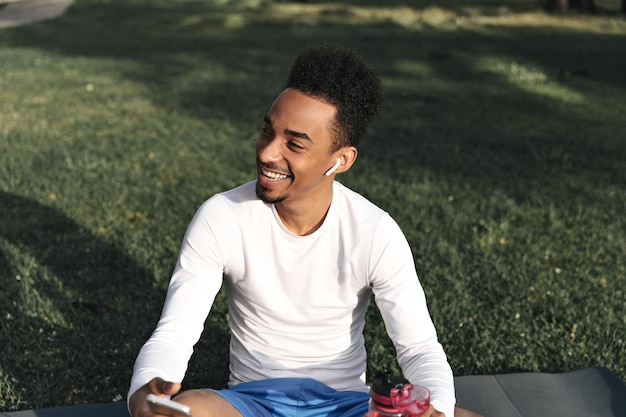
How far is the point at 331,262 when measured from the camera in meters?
3.06

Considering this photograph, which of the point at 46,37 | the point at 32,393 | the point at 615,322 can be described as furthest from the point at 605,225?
the point at 46,37

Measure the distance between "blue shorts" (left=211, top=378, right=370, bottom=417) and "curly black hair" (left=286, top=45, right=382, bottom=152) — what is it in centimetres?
89

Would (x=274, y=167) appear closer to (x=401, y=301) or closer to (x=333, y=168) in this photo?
(x=333, y=168)

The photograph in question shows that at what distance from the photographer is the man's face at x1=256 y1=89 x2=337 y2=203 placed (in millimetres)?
2916

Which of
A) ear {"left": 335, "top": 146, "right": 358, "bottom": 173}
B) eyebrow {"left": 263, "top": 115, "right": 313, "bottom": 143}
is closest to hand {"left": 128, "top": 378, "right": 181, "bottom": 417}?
eyebrow {"left": 263, "top": 115, "right": 313, "bottom": 143}

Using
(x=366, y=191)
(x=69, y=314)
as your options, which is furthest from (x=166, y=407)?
(x=366, y=191)

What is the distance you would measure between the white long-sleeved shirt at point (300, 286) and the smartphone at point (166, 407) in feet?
1.64

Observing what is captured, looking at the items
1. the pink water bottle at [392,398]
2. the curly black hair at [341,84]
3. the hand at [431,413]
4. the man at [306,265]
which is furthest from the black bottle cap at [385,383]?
the curly black hair at [341,84]

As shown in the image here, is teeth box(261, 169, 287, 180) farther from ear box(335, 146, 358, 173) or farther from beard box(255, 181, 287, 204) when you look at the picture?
ear box(335, 146, 358, 173)

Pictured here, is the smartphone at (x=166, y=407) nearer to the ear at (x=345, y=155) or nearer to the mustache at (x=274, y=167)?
the mustache at (x=274, y=167)

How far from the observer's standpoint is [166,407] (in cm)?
232

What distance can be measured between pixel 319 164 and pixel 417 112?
830 centimetres

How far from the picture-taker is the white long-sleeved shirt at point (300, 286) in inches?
116

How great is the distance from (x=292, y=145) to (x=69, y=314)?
104 inches
